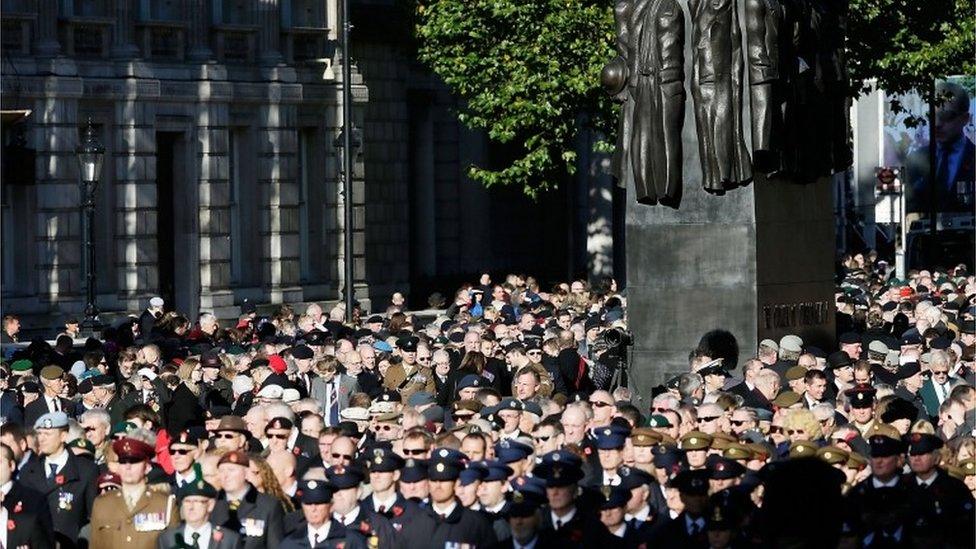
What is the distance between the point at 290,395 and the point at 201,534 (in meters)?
7.70

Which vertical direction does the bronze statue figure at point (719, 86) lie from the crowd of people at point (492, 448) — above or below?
above

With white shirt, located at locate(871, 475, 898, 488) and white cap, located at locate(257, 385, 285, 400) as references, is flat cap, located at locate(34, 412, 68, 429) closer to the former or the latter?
white cap, located at locate(257, 385, 285, 400)

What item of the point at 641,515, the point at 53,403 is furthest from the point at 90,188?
the point at 641,515

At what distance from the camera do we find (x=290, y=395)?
24500mm

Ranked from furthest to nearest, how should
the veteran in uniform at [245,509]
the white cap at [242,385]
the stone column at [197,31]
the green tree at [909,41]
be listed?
the stone column at [197,31] → the green tree at [909,41] → the white cap at [242,385] → the veteran in uniform at [245,509]

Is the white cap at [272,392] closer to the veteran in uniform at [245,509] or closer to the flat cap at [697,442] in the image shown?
the flat cap at [697,442]

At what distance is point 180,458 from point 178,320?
1784 cm

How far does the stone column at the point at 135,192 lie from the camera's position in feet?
159

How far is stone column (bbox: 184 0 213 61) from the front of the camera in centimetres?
5009

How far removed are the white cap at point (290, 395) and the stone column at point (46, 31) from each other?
22973 millimetres

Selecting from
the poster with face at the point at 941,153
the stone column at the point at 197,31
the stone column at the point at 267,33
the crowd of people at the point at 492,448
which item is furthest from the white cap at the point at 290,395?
the poster with face at the point at 941,153

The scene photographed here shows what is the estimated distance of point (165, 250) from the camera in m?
50.4

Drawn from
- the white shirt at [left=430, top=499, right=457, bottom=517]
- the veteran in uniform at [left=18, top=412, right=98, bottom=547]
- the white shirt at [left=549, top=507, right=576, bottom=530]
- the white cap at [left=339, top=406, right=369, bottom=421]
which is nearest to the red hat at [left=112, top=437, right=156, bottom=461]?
the veteran in uniform at [left=18, top=412, right=98, bottom=547]

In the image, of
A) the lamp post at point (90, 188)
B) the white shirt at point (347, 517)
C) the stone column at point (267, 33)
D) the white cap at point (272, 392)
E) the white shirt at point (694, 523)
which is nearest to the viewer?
the white shirt at point (694, 523)
